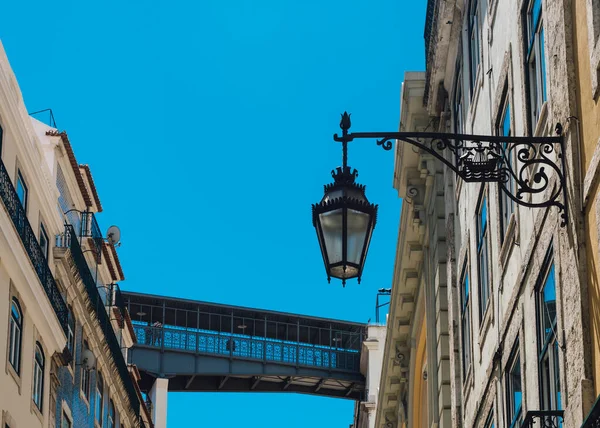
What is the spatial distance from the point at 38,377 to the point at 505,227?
22467 millimetres

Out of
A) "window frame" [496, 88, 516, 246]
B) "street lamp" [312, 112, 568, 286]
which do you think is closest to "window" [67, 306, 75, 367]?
"window frame" [496, 88, 516, 246]

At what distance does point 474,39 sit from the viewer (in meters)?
26.3

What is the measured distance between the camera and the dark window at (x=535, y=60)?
18.4 metres

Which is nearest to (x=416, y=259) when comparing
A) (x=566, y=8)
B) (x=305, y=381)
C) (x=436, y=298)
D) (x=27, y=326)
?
(x=436, y=298)

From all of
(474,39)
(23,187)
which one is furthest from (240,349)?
(474,39)

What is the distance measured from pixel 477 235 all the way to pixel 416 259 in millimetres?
11880

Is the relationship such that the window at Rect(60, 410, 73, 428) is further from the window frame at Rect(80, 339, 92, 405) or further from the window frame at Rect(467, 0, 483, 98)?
the window frame at Rect(467, 0, 483, 98)

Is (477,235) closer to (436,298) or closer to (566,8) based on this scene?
(436,298)

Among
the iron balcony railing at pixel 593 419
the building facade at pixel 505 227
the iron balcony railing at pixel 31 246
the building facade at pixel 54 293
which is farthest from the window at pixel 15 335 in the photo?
the iron balcony railing at pixel 593 419

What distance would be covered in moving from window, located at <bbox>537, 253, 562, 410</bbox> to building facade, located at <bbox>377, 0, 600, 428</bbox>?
20mm

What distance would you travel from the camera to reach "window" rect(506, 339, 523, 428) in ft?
66.2

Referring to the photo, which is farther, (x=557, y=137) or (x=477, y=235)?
(x=477, y=235)

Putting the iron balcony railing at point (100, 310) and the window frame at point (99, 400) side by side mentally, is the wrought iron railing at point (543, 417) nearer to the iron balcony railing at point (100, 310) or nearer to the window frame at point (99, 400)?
the iron balcony railing at point (100, 310)

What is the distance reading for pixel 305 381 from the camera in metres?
81.4
